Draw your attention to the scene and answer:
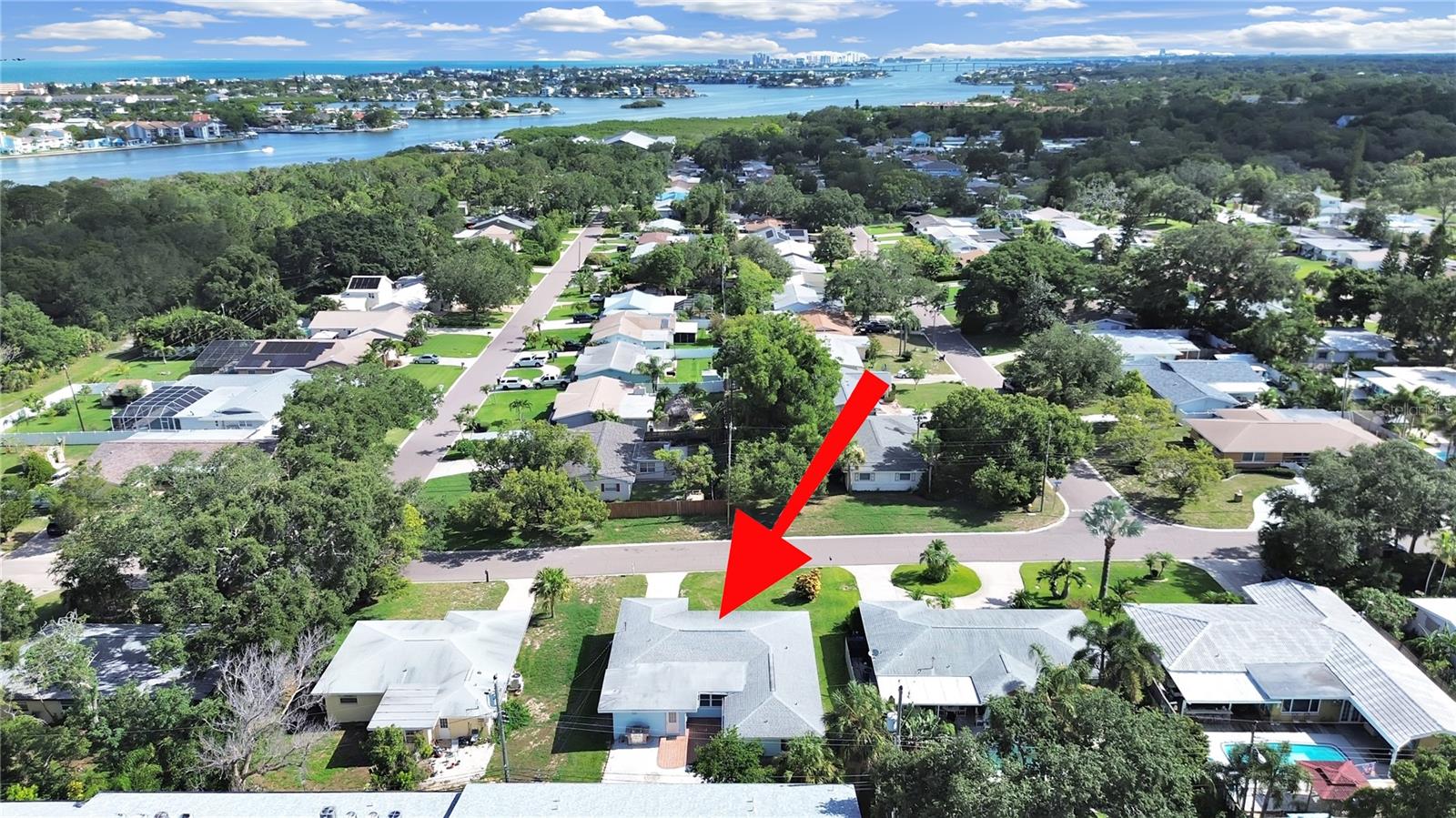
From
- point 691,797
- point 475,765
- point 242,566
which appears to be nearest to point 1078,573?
point 691,797

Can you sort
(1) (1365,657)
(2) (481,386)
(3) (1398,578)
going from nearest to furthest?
1. (1) (1365,657)
2. (3) (1398,578)
3. (2) (481,386)

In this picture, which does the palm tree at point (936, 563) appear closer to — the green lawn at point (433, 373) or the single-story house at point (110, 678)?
the single-story house at point (110, 678)

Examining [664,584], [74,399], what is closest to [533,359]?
[74,399]

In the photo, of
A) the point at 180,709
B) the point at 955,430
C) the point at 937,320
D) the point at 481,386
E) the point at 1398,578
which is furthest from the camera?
the point at 937,320

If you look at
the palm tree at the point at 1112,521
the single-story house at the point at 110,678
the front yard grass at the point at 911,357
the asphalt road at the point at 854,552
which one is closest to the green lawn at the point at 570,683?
the asphalt road at the point at 854,552

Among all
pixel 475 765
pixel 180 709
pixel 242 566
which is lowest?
pixel 475 765

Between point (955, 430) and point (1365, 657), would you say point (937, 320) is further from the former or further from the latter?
point (1365, 657)
